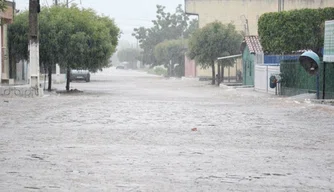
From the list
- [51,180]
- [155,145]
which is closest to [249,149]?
[155,145]

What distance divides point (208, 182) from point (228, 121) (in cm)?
1036

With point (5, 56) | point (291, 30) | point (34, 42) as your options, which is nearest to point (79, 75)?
point (5, 56)

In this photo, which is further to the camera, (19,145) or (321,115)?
(321,115)

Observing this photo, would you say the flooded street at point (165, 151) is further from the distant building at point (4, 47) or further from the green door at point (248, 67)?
the green door at point (248, 67)

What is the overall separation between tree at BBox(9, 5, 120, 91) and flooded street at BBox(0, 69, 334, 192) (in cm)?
1754

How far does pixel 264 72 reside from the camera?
42.6 metres

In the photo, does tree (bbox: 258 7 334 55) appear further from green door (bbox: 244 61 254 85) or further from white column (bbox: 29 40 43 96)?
white column (bbox: 29 40 43 96)

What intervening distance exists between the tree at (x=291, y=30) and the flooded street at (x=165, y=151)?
74.4 ft

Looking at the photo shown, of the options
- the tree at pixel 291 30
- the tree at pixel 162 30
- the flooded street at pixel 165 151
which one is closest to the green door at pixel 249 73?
the tree at pixel 291 30

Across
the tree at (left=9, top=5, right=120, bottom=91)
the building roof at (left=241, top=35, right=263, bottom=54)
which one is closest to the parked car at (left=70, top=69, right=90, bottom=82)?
the building roof at (left=241, top=35, right=263, bottom=54)

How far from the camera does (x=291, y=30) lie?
4403 centimetres

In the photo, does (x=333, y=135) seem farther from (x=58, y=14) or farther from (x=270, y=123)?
(x=58, y=14)

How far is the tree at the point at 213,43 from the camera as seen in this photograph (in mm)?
61094

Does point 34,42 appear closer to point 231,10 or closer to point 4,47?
point 4,47
